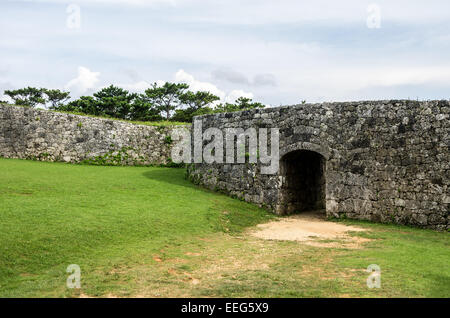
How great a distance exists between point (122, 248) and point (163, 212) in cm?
279

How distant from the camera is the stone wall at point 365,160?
10688 millimetres

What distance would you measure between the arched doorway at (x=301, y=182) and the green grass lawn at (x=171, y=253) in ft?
5.95

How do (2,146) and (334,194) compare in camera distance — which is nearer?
(334,194)

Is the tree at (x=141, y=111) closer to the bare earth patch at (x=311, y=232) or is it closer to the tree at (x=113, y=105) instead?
the tree at (x=113, y=105)

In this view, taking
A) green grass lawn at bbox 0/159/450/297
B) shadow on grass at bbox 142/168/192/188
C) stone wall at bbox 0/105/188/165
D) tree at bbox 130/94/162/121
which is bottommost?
green grass lawn at bbox 0/159/450/297

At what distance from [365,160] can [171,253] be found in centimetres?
727

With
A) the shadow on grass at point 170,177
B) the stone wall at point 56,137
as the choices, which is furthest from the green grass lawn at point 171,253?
the stone wall at point 56,137

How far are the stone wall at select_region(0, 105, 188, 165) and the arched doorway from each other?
1020 cm

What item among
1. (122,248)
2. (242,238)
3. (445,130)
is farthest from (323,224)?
(122,248)

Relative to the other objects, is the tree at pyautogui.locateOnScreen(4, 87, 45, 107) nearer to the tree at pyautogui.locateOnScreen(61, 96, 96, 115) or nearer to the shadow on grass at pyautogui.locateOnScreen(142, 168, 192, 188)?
the tree at pyautogui.locateOnScreen(61, 96, 96, 115)

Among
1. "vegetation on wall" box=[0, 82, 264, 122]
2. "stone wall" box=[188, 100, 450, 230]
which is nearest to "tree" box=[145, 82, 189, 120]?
A: "vegetation on wall" box=[0, 82, 264, 122]

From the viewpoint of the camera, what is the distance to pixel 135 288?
553 cm

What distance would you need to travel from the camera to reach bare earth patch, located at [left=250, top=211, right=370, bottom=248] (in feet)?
30.1
